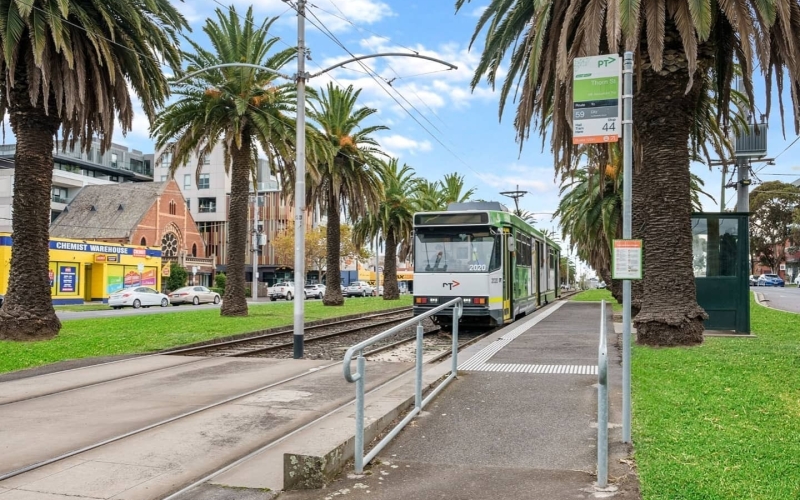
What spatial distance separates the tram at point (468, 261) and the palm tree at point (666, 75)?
15.4ft

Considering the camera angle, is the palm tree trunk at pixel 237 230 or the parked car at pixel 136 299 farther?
the parked car at pixel 136 299

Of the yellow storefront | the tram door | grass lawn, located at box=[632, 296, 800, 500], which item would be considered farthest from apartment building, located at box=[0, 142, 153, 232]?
grass lawn, located at box=[632, 296, 800, 500]

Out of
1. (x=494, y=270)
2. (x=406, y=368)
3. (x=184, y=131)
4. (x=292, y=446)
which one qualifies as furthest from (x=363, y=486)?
(x=184, y=131)

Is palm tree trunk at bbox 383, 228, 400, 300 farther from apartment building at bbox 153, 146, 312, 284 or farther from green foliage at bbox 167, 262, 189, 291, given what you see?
apartment building at bbox 153, 146, 312, 284

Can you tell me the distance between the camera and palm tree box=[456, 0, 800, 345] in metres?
11.3

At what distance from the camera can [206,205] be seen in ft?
297

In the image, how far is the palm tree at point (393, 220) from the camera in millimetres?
42875

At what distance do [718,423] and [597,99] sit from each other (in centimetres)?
339

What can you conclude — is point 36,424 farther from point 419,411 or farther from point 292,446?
point 419,411

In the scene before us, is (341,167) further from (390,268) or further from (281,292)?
(281,292)

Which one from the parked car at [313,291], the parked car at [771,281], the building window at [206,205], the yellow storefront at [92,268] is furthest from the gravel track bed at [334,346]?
the building window at [206,205]

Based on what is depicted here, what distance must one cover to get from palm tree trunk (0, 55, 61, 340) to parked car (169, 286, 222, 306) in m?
32.4

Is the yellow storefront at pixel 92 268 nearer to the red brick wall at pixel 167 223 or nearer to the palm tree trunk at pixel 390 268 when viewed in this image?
the red brick wall at pixel 167 223

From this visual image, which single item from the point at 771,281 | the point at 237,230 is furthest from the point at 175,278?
the point at 771,281
